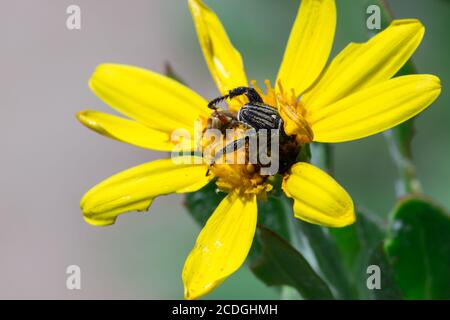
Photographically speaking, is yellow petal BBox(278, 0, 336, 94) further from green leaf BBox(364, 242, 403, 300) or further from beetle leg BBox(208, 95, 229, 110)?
green leaf BBox(364, 242, 403, 300)

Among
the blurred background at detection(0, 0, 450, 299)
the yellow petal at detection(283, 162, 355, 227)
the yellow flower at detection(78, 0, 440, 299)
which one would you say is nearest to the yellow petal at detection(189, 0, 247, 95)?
the yellow flower at detection(78, 0, 440, 299)

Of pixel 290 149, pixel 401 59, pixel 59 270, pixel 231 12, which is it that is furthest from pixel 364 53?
pixel 59 270

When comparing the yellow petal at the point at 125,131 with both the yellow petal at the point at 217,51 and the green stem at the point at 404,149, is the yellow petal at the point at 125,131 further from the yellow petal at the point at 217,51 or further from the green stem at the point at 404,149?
the green stem at the point at 404,149

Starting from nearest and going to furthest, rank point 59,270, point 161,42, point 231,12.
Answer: point 231,12
point 59,270
point 161,42

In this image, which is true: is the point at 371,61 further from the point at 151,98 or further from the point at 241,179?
the point at 151,98
